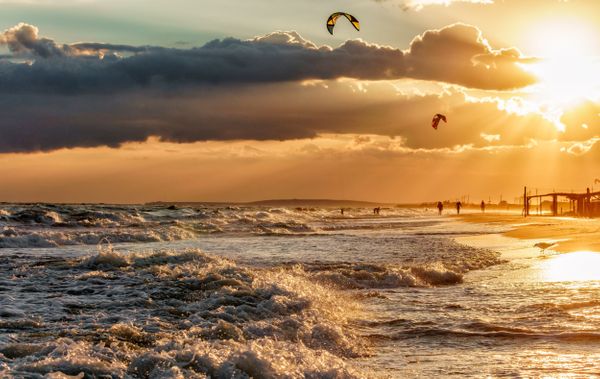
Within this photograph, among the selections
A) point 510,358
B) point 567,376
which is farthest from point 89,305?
point 567,376

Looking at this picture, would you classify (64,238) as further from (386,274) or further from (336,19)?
(386,274)

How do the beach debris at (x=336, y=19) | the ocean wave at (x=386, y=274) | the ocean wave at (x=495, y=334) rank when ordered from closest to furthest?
the ocean wave at (x=495, y=334), the ocean wave at (x=386, y=274), the beach debris at (x=336, y=19)

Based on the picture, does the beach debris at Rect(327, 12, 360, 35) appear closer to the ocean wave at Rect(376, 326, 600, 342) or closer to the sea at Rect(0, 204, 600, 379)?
the sea at Rect(0, 204, 600, 379)

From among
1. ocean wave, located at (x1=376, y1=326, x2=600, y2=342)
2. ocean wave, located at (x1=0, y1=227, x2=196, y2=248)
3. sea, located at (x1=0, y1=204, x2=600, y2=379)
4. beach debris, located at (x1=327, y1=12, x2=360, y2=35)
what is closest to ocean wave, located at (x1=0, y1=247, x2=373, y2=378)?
sea, located at (x1=0, y1=204, x2=600, y2=379)

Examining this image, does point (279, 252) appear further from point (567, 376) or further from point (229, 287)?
point (567, 376)

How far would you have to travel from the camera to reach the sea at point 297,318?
884 centimetres

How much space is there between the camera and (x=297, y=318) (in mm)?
12281

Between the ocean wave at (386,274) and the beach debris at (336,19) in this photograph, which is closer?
the ocean wave at (386,274)

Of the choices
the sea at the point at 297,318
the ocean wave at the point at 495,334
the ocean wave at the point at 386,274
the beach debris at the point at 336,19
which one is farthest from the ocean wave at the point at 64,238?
the ocean wave at the point at 495,334

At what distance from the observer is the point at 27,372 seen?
7898 mm

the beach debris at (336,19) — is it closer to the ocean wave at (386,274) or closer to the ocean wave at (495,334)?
the ocean wave at (386,274)

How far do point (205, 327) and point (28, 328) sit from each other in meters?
2.81

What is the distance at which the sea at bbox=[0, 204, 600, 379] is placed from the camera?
8.84 meters

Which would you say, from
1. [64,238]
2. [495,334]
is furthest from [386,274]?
[64,238]
